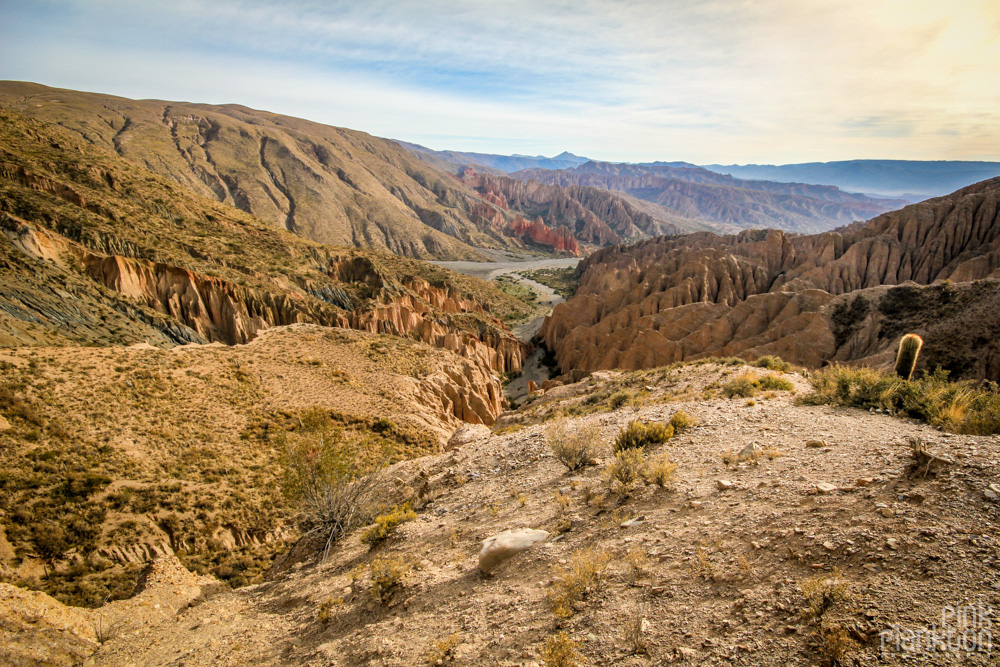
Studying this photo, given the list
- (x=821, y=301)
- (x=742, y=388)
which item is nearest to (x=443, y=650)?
(x=742, y=388)

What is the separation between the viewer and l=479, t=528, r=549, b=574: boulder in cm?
691

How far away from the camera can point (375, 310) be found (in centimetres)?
4100

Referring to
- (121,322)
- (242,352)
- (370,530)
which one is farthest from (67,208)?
(370,530)

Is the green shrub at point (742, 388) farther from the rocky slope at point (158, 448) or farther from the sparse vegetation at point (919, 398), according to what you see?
the rocky slope at point (158, 448)

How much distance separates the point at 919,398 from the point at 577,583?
8.98 meters

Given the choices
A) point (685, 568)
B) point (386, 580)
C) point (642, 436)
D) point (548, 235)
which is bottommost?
point (386, 580)

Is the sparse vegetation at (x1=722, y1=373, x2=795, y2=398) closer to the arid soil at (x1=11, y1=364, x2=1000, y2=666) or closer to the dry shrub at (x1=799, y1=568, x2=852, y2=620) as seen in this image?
the arid soil at (x1=11, y1=364, x2=1000, y2=666)

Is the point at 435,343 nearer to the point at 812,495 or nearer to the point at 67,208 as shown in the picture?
the point at 67,208

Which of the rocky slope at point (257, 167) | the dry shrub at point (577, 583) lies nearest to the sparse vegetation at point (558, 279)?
the rocky slope at point (257, 167)

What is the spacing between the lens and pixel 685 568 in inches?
213

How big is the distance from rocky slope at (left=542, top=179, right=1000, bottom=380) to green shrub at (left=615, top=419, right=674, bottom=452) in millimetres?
20669

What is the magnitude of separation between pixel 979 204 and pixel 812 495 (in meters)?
70.4

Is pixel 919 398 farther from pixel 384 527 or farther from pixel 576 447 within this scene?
pixel 384 527

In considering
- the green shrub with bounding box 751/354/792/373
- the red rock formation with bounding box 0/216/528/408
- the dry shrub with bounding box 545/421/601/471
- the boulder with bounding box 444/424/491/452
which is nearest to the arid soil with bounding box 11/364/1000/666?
the dry shrub with bounding box 545/421/601/471
